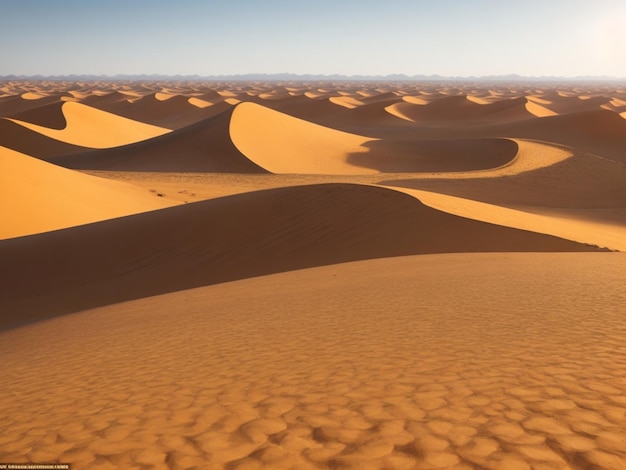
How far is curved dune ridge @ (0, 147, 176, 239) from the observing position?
54.5 feet

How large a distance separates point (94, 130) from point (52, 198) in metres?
27.2

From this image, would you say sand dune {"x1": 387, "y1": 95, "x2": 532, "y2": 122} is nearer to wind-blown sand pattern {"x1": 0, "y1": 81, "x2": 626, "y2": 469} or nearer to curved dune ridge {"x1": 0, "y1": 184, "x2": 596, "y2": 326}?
wind-blown sand pattern {"x1": 0, "y1": 81, "x2": 626, "y2": 469}

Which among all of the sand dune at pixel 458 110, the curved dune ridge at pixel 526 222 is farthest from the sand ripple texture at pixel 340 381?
the sand dune at pixel 458 110

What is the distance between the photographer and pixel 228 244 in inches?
478

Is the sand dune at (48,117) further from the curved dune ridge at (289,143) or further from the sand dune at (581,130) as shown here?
the sand dune at (581,130)

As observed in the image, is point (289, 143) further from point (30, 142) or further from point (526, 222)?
point (526, 222)

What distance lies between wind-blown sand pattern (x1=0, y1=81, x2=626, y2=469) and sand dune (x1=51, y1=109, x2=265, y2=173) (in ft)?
32.7

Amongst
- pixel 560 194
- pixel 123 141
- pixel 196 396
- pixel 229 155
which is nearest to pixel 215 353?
pixel 196 396

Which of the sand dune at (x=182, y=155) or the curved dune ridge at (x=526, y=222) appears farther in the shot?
the sand dune at (x=182, y=155)

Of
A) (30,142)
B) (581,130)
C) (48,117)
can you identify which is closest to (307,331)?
(30,142)

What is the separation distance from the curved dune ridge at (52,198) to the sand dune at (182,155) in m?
8.68

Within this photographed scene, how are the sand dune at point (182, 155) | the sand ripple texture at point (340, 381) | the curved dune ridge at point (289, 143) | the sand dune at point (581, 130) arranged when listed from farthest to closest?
the sand dune at point (581, 130) < the curved dune ridge at point (289, 143) < the sand dune at point (182, 155) < the sand ripple texture at point (340, 381)

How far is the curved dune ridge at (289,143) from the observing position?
3012 cm

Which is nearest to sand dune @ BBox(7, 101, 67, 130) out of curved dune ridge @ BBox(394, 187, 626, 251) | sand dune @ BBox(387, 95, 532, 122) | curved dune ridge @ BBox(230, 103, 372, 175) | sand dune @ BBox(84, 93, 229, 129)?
curved dune ridge @ BBox(230, 103, 372, 175)
